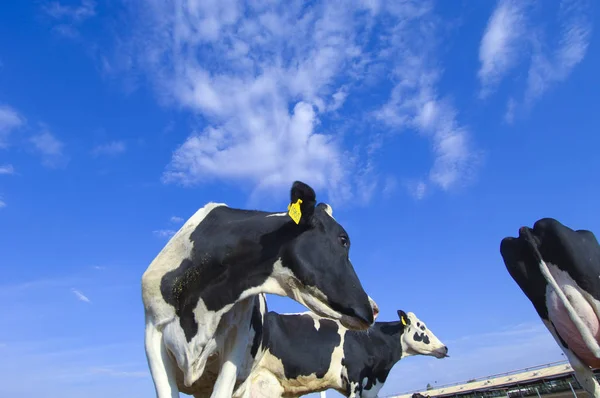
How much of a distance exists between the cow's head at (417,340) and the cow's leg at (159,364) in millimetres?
11642

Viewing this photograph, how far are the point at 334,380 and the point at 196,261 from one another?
295 inches

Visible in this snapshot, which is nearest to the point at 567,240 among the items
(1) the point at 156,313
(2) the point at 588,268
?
(2) the point at 588,268

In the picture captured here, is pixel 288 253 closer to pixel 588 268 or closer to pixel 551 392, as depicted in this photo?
pixel 588 268

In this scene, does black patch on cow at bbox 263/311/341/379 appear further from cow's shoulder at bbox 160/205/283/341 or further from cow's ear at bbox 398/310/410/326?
cow's shoulder at bbox 160/205/283/341

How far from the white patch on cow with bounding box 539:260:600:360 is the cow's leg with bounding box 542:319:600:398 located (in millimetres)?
88

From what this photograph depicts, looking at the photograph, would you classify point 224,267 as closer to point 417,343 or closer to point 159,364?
point 159,364

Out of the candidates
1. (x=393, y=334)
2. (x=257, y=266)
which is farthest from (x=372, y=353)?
(x=257, y=266)

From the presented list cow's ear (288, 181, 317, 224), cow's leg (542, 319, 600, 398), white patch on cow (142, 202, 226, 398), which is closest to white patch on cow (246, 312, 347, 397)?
white patch on cow (142, 202, 226, 398)

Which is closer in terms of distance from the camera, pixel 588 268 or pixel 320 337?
pixel 588 268

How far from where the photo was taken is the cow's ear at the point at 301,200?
5098 millimetres

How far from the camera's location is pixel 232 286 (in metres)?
4.98

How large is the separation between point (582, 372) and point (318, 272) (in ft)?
11.8

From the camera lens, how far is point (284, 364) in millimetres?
10117

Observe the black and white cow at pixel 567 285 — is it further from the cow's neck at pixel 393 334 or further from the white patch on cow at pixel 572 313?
the cow's neck at pixel 393 334
